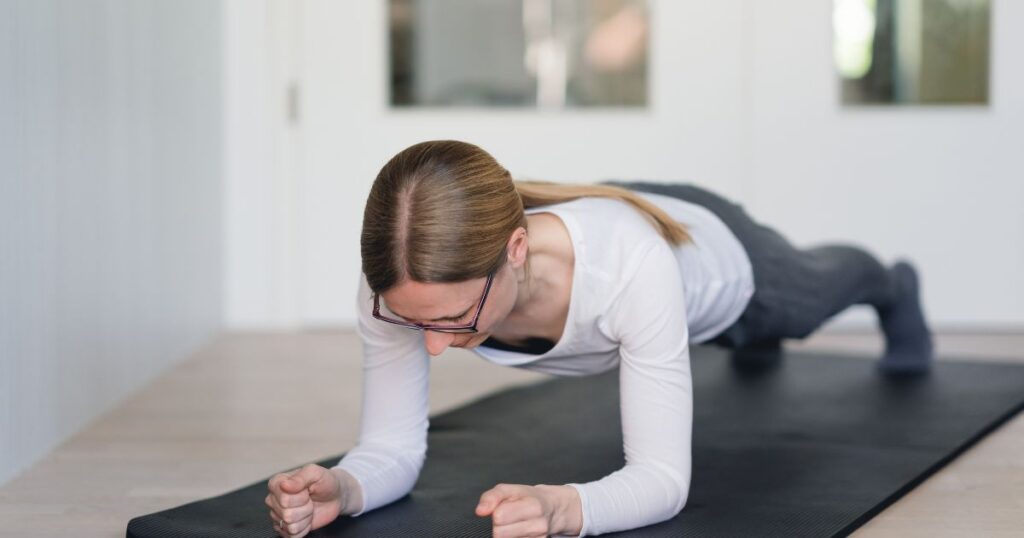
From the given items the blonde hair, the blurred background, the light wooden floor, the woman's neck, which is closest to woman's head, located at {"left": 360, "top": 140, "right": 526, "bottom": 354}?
the blonde hair

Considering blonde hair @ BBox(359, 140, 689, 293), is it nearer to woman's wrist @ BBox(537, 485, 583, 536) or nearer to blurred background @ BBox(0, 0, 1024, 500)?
woman's wrist @ BBox(537, 485, 583, 536)

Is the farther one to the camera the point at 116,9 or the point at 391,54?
the point at 391,54

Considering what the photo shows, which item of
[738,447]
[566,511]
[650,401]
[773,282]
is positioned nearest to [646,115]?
[773,282]

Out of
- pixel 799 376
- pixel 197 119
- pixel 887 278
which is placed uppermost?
pixel 197 119

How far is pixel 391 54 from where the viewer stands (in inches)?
127

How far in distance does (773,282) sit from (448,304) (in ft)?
2.65

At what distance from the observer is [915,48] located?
10.4 ft

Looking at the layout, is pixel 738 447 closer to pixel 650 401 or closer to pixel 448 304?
pixel 650 401

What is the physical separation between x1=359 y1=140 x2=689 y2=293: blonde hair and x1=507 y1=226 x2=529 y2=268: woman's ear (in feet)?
0.04

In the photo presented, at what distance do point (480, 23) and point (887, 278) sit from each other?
1348mm

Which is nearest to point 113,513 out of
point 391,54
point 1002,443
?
point 1002,443

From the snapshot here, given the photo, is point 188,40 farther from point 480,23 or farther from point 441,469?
point 441,469

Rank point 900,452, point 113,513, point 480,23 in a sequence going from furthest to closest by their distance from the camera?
point 480,23 → point 900,452 → point 113,513

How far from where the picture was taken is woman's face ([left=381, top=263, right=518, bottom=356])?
123 centimetres
